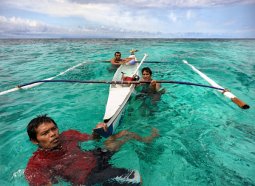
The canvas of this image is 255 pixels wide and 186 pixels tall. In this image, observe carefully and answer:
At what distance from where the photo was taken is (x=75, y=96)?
Answer: 8703 mm

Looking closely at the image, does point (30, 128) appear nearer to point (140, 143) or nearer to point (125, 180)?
point (125, 180)

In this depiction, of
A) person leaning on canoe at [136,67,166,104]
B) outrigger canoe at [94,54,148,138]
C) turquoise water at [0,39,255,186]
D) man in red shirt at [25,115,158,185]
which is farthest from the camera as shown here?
person leaning on canoe at [136,67,166,104]

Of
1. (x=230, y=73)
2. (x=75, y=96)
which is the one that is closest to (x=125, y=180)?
(x=75, y=96)

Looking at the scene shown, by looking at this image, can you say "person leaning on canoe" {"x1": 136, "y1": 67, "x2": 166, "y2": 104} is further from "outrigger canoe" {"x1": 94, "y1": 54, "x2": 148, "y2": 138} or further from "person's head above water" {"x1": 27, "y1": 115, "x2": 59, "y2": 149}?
"person's head above water" {"x1": 27, "y1": 115, "x2": 59, "y2": 149}

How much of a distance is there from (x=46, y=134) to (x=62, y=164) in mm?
587

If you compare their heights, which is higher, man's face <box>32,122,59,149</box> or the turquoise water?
man's face <box>32,122,59,149</box>

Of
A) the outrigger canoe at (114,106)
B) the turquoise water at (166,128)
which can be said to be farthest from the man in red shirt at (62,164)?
the turquoise water at (166,128)

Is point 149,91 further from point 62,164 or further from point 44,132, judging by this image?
point 44,132

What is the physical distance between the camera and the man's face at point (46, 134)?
3.04 m

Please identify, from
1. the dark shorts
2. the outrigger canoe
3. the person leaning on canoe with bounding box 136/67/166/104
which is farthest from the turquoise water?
the dark shorts

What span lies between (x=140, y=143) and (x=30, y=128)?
2.67 metres

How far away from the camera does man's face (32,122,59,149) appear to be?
120 inches

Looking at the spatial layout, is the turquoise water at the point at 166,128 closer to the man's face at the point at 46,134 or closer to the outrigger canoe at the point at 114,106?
the outrigger canoe at the point at 114,106

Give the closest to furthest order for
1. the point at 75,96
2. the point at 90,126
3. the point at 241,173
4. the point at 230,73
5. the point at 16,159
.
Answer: the point at 241,173, the point at 16,159, the point at 90,126, the point at 75,96, the point at 230,73
